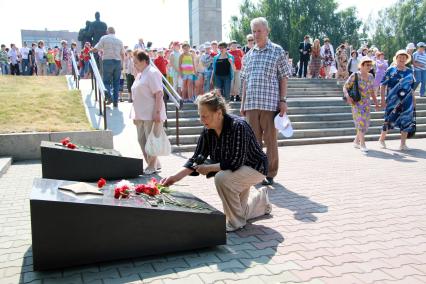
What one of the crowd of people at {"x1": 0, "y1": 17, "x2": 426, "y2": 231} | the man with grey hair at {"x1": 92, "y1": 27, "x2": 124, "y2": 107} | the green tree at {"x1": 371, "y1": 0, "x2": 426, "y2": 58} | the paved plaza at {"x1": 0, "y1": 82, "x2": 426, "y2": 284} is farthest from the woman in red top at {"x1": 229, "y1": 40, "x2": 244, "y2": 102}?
the green tree at {"x1": 371, "y1": 0, "x2": 426, "y2": 58}

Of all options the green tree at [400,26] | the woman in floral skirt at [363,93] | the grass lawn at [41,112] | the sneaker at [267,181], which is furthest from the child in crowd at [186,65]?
the green tree at [400,26]

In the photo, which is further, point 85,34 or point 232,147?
Answer: point 85,34

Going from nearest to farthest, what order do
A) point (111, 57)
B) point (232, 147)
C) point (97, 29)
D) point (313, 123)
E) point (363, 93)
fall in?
point (232, 147) → point (363, 93) → point (111, 57) → point (313, 123) → point (97, 29)

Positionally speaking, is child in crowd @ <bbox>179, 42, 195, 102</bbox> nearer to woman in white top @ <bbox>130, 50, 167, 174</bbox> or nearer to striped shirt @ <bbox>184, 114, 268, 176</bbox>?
woman in white top @ <bbox>130, 50, 167, 174</bbox>

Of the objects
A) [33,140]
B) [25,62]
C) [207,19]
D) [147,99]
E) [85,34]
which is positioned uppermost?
[207,19]

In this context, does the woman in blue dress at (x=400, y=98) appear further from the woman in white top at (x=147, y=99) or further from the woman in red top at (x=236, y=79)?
the woman in white top at (x=147, y=99)

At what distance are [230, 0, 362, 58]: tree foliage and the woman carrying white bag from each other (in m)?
46.2

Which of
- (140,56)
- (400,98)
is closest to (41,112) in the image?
(140,56)

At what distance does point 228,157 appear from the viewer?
3.86 m

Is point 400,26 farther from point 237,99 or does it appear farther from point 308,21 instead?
point 237,99

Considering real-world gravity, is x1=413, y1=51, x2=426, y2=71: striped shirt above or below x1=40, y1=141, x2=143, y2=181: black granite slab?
above

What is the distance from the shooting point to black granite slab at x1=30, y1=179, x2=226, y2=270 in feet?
9.88

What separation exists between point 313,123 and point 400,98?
2670 millimetres

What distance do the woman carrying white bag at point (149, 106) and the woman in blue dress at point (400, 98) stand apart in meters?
4.83
